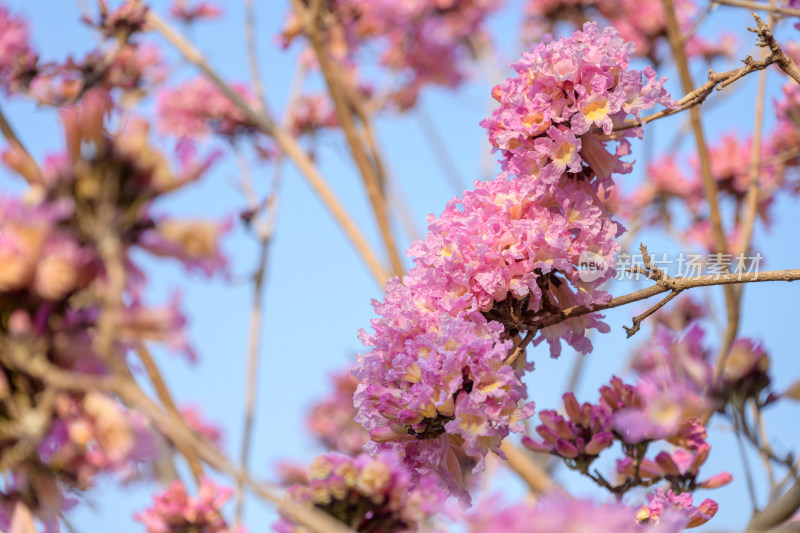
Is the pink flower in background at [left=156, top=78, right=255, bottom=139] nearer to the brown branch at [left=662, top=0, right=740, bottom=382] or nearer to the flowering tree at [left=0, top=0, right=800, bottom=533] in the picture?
the flowering tree at [left=0, top=0, right=800, bottom=533]

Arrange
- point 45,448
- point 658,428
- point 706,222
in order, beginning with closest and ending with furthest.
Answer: point 45,448 < point 658,428 < point 706,222

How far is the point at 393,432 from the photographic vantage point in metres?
1.05

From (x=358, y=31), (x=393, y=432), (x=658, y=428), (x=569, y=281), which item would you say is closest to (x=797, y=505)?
(x=658, y=428)

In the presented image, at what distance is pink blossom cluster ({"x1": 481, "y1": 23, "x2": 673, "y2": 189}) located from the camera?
3.52ft

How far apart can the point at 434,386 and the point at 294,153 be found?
58.5 inches

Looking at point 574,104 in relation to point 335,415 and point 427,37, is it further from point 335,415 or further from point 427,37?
point 335,415

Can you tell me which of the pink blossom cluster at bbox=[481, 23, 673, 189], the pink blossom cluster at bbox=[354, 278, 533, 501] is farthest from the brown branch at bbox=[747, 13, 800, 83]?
the pink blossom cluster at bbox=[354, 278, 533, 501]

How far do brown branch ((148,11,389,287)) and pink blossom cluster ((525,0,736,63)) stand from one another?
150 cm

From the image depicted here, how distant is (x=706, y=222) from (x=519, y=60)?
8.64 ft

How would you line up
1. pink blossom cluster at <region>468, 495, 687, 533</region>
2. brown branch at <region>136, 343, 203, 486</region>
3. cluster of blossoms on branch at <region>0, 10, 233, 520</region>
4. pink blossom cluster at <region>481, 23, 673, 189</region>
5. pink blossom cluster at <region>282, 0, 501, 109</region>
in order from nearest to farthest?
1. pink blossom cluster at <region>468, 495, 687, 533</region>
2. cluster of blossoms on branch at <region>0, 10, 233, 520</region>
3. pink blossom cluster at <region>481, 23, 673, 189</region>
4. brown branch at <region>136, 343, 203, 486</region>
5. pink blossom cluster at <region>282, 0, 501, 109</region>

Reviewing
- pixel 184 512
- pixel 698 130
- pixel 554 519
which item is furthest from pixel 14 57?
pixel 554 519

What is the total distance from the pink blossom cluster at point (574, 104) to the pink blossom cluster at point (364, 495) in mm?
496

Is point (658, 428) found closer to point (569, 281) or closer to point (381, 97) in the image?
point (569, 281)

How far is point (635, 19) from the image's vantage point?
3.33 m
